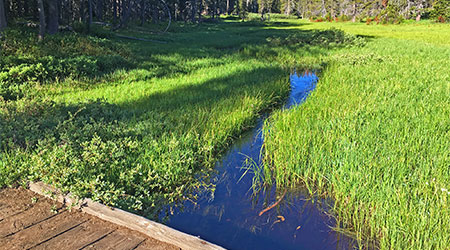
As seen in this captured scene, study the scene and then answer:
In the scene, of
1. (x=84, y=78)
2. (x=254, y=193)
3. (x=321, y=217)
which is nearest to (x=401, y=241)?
(x=321, y=217)

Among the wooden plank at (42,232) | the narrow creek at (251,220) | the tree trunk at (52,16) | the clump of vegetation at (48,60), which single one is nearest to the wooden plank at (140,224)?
the wooden plank at (42,232)

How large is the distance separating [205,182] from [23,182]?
7.98 feet

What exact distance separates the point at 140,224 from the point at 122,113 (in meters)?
3.96

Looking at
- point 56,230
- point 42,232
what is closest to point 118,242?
point 56,230

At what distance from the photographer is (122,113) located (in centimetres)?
679

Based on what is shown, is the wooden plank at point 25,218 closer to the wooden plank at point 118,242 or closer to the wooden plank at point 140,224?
the wooden plank at point 140,224

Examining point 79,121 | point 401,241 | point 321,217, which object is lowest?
point 321,217

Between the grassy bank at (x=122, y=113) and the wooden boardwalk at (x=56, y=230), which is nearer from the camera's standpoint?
the wooden boardwalk at (x=56, y=230)

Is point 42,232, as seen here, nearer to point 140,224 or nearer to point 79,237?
point 79,237

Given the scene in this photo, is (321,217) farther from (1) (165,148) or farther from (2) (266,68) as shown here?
(2) (266,68)

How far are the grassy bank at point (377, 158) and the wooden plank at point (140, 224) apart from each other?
6.12 ft

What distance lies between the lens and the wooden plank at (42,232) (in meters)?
3.07

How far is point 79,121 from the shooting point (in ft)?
19.8

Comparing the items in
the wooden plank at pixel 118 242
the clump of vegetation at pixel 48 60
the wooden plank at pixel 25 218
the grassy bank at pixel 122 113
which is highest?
the clump of vegetation at pixel 48 60
